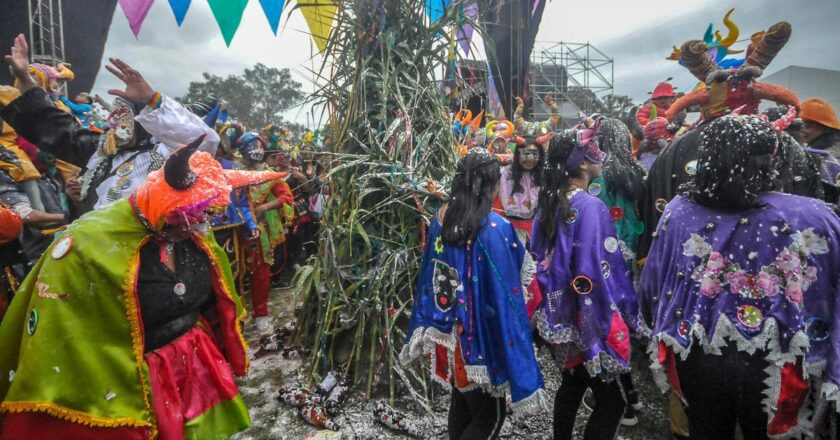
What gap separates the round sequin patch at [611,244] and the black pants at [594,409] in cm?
61

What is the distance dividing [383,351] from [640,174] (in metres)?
2.36

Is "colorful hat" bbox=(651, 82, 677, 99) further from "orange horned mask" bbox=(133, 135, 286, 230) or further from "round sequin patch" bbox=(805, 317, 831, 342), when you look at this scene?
"orange horned mask" bbox=(133, 135, 286, 230)

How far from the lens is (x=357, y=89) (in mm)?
3064

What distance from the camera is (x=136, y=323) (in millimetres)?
1469

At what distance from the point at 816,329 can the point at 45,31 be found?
10656 millimetres

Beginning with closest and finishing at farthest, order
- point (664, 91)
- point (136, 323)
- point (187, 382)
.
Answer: point (136, 323) < point (187, 382) < point (664, 91)

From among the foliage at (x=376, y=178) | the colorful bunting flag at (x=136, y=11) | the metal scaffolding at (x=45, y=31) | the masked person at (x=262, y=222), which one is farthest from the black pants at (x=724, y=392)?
the metal scaffolding at (x=45, y=31)

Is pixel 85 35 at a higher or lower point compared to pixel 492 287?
higher

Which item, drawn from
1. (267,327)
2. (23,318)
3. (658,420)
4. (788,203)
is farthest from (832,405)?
(267,327)

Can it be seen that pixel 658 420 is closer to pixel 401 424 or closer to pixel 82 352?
pixel 401 424

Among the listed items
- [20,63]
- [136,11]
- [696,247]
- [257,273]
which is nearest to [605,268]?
[696,247]

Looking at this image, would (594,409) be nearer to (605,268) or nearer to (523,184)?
(605,268)

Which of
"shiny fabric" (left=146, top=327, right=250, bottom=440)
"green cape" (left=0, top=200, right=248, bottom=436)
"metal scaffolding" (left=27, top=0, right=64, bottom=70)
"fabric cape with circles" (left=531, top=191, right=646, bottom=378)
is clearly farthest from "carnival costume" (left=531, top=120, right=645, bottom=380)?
"metal scaffolding" (left=27, top=0, right=64, bottom=70)

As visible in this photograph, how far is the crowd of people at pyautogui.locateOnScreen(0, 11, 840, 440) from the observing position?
4.53ft
